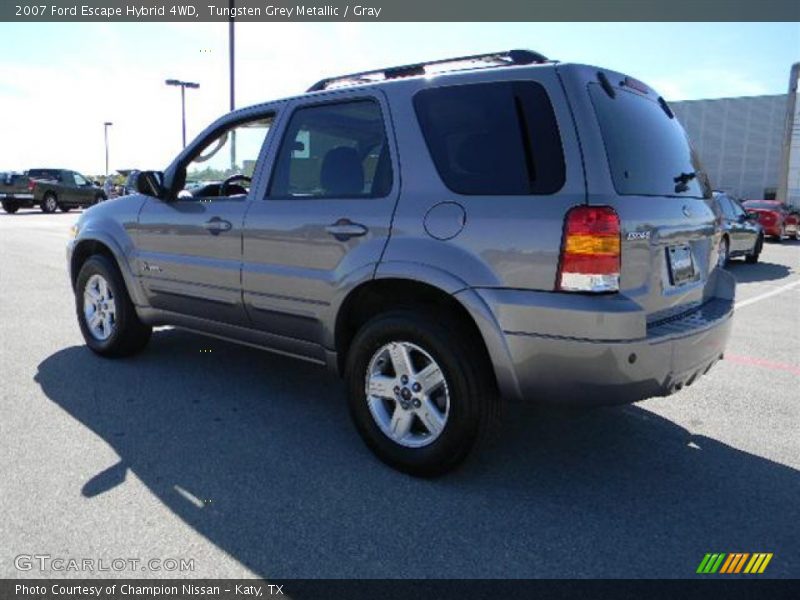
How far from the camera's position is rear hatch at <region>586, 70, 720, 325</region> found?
8.77 ft

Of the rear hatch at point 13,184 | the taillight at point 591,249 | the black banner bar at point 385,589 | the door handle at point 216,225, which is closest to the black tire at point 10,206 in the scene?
the rear hatch at point 13,184

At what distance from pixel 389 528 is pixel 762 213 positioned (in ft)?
64.6

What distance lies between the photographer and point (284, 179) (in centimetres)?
372

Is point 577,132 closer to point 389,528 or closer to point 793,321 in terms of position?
point 389,528

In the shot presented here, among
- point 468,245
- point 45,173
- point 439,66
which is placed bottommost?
point 468,245

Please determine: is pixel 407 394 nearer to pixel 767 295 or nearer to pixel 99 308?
pixel 99 308

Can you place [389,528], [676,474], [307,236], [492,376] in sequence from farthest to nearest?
[307,236]
[676,474]
[492,376]
[389,528]

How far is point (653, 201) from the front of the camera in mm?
2830

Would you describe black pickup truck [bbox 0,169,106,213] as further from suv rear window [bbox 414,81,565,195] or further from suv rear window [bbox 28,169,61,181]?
suv rear window [bbox 414,81,565,195]

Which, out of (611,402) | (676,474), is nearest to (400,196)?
(611,402)

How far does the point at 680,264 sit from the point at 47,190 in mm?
31044

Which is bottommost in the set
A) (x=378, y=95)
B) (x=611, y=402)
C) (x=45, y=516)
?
(x=45, y=516)

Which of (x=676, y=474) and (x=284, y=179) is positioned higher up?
(x=284, y=179)

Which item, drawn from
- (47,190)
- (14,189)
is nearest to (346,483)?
(14,189)
